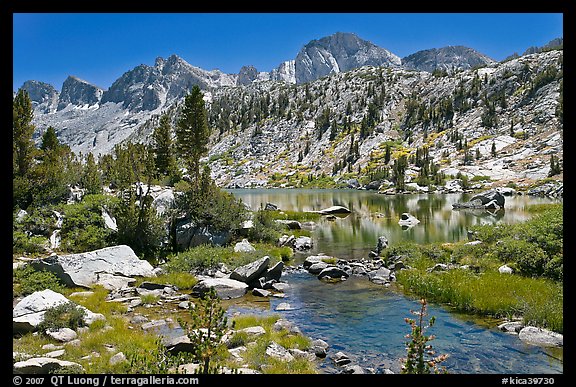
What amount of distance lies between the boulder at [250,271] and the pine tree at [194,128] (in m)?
12.3

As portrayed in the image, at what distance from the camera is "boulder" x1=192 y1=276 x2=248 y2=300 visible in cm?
1633

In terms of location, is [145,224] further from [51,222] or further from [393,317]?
[393,317]

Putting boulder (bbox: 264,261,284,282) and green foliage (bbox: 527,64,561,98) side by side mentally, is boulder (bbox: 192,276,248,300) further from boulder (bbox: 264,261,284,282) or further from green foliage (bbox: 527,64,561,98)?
green foliage (bbox: 527,64,561,98)

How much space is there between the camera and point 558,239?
1586cm

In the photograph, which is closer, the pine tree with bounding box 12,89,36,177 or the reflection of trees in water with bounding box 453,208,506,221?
the pine tree with bounding box 12,89,36,177

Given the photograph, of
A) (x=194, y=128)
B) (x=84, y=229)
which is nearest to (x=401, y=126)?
(x=194, y=128)

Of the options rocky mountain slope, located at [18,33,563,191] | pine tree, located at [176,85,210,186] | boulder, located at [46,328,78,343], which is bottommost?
boulder, located at [46,328,78,343]

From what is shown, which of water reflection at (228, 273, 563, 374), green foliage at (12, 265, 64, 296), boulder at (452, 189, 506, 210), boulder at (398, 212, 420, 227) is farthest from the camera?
boulder at (452, 189, 506, 210)

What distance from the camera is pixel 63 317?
36.8ft

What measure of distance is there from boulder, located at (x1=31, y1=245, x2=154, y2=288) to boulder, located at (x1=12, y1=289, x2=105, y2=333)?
440 centimetres

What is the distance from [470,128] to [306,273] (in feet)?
375

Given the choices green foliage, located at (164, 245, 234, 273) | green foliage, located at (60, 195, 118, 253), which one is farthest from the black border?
green foliage, located at (60, 195, 118, 253)

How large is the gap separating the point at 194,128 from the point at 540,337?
26917mm
